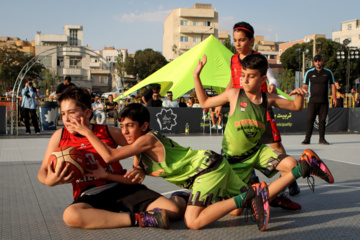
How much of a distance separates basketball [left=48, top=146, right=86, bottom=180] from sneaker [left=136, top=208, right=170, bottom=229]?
24.6 inches

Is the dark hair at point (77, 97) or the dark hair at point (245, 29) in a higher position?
the dark hair at point (245, 29)

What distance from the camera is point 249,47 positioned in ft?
15.8

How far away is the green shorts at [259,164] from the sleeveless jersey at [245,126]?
0.23ft

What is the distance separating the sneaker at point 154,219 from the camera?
3.36 m

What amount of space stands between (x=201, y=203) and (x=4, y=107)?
11.8 m

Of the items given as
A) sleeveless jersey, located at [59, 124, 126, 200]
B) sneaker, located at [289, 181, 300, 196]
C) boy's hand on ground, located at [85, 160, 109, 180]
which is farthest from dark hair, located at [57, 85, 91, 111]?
sneaker, located at [289, 181, 300, 196]

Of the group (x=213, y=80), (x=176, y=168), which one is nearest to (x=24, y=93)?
(x=213, y=80)

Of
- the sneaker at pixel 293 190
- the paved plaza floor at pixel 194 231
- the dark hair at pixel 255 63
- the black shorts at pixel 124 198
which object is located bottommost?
the paved plaza floor at pixel 194 231

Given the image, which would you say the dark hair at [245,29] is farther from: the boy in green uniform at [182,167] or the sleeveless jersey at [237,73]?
the boy in green uniform at [182,167]

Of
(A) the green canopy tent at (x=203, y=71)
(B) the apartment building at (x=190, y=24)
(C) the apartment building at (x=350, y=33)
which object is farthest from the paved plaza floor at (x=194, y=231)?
(C) the apartment building at (x=350, y=33)

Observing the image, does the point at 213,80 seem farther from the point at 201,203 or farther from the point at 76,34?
the point at 76,34

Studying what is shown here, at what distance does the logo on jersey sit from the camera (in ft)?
49.0

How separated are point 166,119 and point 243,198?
11.8 m

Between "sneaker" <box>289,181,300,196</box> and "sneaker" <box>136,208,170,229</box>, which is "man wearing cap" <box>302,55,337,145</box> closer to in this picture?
"sneaker" <box>289,181,300,196</box>
